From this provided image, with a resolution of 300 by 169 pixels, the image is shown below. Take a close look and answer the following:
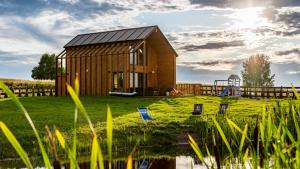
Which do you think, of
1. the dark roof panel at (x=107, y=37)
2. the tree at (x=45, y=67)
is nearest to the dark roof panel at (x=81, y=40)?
the dark roof panel at (x=107, y=37)

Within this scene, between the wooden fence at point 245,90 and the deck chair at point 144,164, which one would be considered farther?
the wooden fence at point 245,90

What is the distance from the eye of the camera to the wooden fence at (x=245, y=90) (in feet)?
99.8

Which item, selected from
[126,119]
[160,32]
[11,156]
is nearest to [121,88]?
[160,32]

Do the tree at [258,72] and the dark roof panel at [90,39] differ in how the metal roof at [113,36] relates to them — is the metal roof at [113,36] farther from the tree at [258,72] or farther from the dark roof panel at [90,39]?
the tree at [258,72]

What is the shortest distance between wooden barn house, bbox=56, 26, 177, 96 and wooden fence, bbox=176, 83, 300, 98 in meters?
2.44

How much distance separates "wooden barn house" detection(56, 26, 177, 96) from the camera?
28109 mm

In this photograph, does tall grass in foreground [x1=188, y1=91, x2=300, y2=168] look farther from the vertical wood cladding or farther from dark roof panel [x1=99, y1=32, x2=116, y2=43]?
dark roof panel [x1=99, y1=32, x2=116, y2=43]

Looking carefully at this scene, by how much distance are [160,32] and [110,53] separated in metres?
4.09

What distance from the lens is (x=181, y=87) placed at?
32875 mm

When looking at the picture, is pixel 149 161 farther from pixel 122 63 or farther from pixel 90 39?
pixel 90 39

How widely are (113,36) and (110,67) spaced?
3.11m

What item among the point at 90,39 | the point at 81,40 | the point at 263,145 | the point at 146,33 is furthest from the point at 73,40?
the point at 263,145

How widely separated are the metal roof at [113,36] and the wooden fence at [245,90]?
5.53 m

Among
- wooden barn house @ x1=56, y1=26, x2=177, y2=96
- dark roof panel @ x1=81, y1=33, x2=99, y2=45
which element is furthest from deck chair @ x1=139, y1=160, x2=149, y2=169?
dark roof panel @ x1=81, y1=33, x2=99, y2=45
